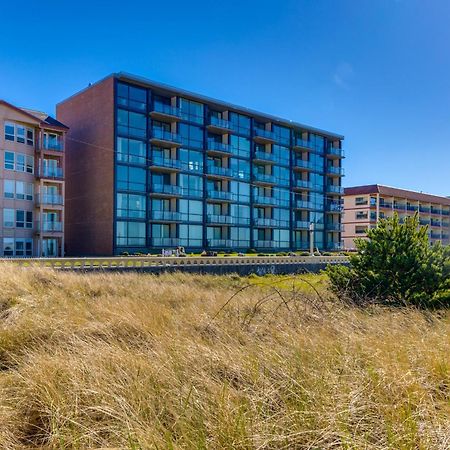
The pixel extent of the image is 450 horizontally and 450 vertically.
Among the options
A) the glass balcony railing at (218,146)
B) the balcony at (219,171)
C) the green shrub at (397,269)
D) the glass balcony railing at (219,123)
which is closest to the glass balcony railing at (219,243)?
the balcony at (219,171)

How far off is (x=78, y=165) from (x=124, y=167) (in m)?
6.71

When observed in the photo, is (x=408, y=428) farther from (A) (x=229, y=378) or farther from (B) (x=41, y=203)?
(B) (x=41, y=203)

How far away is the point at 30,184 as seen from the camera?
39156 mm

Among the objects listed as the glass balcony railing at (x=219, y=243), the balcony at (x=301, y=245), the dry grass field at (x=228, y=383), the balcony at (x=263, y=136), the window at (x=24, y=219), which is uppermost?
the balcony at (x=263, y=136)

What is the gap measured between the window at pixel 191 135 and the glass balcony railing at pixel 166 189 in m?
5.34

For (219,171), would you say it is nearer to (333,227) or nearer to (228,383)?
(333,227)

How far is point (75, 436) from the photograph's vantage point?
11.4 feet

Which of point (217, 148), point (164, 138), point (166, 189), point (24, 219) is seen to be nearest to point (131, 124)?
point (164, 138)

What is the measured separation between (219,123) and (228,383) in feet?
153

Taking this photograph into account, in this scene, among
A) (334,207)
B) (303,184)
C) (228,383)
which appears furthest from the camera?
(334,207)

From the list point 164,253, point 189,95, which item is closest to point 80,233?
point 164,253

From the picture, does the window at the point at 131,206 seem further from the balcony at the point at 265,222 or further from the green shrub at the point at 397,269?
the green shrub at the point at 397,269

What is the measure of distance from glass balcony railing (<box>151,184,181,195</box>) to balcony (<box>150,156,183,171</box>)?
1.79 meters

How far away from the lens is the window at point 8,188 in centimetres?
3734
